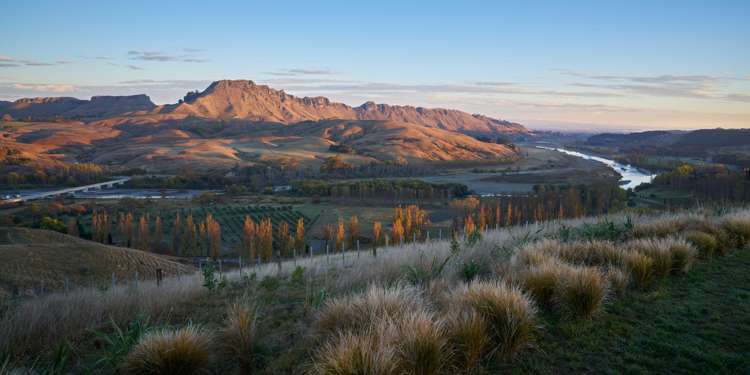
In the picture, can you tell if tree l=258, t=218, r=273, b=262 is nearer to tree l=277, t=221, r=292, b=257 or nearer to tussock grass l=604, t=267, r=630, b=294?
tree l=277, t=221, r=292, b=257

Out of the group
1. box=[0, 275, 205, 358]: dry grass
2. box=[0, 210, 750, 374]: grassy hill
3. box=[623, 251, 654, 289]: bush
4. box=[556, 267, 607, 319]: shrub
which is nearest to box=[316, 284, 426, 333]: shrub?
box=[0, 210, 750, 374]: grassy hill

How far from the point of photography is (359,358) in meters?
4.28

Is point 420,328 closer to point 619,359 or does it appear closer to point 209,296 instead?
point 619,359

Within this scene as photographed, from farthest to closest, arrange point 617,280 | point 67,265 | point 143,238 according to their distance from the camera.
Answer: point 143,238 < point 67,265 < point 617,280

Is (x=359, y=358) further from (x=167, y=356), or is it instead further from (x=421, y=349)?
(x=167, y=356)

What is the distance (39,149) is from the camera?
565 ft

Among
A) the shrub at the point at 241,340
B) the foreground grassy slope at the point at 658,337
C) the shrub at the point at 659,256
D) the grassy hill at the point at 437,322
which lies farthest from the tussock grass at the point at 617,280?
the shrub at the point at 241,340

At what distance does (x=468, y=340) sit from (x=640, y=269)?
4.41 metres

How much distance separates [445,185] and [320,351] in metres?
103

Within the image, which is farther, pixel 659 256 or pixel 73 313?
pixel 659 256

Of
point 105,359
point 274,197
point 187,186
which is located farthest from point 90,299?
point 187,186

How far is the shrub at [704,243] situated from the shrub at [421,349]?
310 inches

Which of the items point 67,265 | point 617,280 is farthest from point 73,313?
point 67,265

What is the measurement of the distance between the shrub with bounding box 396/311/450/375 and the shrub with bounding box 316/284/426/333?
0.48 m
